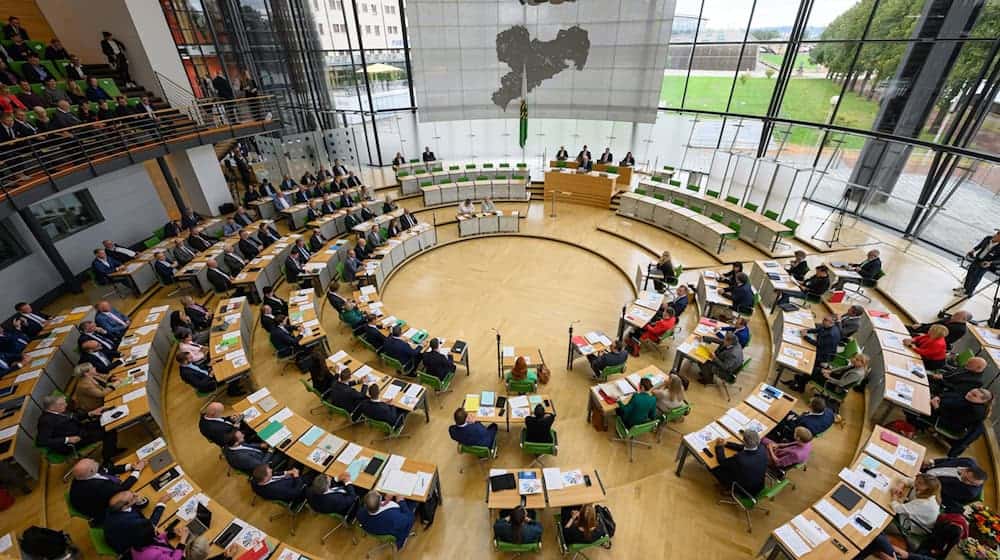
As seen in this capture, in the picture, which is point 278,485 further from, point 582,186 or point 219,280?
point 582,186

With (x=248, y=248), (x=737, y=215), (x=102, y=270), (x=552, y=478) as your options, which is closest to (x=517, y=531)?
(x=552, y=478)

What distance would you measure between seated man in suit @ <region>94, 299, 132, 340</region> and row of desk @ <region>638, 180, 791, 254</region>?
1617cm

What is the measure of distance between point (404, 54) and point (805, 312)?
18555mm

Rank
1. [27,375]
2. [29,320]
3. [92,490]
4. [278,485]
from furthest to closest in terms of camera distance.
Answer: [29,320] < [27,375] < [278,485] < [92,490]

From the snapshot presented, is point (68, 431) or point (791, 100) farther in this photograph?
point (791, 100)

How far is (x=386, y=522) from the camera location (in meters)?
4.84

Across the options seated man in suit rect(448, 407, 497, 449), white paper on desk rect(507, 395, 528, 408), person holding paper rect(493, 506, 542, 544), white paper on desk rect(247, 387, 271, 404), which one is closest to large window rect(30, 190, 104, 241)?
white paper on desk rect(247, 387, 271, 404)

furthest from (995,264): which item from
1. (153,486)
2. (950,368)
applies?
(153,486)

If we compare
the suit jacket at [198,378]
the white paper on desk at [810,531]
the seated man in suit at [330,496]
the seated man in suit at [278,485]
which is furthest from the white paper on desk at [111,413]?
the white paper on desk at [810,531]

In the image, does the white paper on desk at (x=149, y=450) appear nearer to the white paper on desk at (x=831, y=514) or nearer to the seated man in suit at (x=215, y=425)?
the seated man in suit at (x=215, y=425)

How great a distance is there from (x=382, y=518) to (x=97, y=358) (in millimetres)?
6848

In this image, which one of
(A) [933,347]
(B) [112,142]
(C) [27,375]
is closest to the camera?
(A) [933,347]

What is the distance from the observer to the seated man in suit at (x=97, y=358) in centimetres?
732

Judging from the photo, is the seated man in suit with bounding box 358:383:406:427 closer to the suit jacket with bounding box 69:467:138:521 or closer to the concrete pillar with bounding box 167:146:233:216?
the suit jacket with bounding box 69:467:138:521
